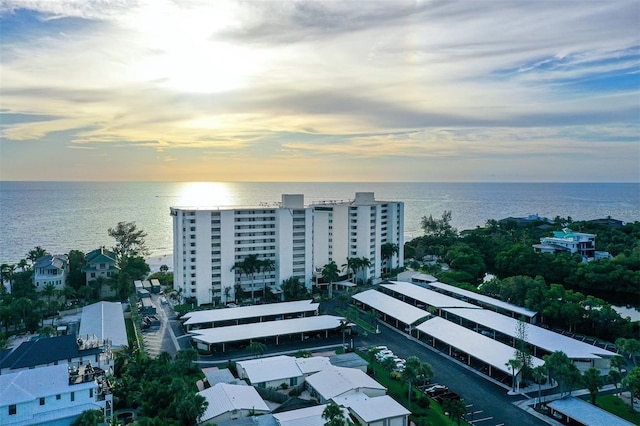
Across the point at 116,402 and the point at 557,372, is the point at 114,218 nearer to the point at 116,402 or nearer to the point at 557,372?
the point at 116,402

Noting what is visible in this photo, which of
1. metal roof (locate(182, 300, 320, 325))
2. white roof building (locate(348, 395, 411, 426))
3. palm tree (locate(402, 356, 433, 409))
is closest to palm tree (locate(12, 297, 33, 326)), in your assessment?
metal roof (locate(182, 300, 320, 325))

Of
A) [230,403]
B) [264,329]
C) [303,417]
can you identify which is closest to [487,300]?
[264,329]

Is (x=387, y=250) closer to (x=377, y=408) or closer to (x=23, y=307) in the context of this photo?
(x=377, y=408)

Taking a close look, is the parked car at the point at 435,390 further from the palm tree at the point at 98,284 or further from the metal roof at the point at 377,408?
the palm tree at the point at 98,284

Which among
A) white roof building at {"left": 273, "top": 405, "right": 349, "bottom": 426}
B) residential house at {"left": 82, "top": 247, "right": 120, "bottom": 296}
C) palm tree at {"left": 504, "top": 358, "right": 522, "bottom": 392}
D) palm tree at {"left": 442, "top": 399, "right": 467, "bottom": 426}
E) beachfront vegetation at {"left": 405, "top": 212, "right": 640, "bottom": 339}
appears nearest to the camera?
palm tree at {"left": 442, "top": 399, "right": 467, "bottom": 426}

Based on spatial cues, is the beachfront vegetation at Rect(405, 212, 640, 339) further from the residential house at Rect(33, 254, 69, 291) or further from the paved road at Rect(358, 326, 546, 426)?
the residential house at Rect(33, 254, 69, 291)
